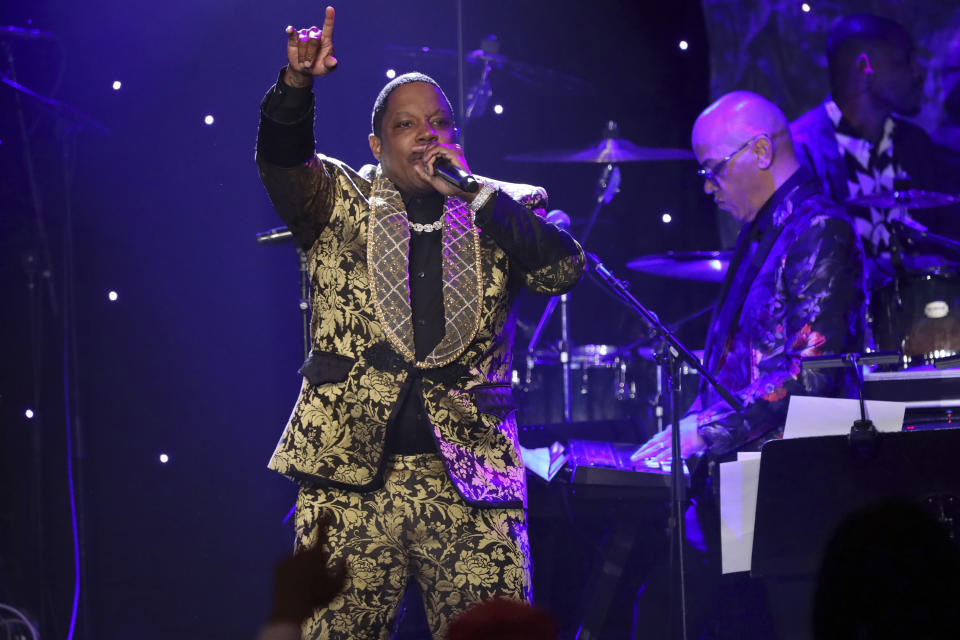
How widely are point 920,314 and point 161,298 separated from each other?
10.6ft

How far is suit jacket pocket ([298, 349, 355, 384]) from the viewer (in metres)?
2.14

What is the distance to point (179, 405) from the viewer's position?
426cm

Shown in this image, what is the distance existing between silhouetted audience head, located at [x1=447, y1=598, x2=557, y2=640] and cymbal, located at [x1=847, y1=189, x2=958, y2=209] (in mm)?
2605

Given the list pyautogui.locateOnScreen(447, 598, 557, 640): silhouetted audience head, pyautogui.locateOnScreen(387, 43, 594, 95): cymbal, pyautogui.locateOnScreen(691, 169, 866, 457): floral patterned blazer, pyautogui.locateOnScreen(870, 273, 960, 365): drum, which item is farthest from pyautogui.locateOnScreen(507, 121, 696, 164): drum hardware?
pyautogui.locateOnScreen(447, 598, 557, 640): silhouetted audience head

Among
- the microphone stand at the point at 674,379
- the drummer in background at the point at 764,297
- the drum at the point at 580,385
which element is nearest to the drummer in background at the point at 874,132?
the drummer in background at the point at 764,297

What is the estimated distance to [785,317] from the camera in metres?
3.31

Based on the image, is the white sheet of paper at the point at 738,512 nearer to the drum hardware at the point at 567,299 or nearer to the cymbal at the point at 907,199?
the cymbal at the point at 907,199

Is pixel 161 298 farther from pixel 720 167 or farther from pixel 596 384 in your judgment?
pixel 720 167

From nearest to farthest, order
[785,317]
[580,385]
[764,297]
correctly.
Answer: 1. [785,317]
2. [764,297]
3. [580,385]

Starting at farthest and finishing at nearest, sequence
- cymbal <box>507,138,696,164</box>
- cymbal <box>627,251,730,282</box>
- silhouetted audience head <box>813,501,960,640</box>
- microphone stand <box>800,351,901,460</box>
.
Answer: cymbal <box>507,138,696,164</box>, cymbal <box>627,251,730,282</box>, microphone stand <box>800,351,901,460</box>, silhouetted audience head <box>813,501,960,640</box>

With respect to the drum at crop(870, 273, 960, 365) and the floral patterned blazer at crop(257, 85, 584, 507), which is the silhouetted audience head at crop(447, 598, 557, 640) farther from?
the drum at crop(870, 273, 960, 365)

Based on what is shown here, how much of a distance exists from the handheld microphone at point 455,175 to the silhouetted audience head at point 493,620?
3.01 feet

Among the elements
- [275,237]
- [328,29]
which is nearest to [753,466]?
[328,29]

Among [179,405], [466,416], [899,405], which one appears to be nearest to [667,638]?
[899,405]
